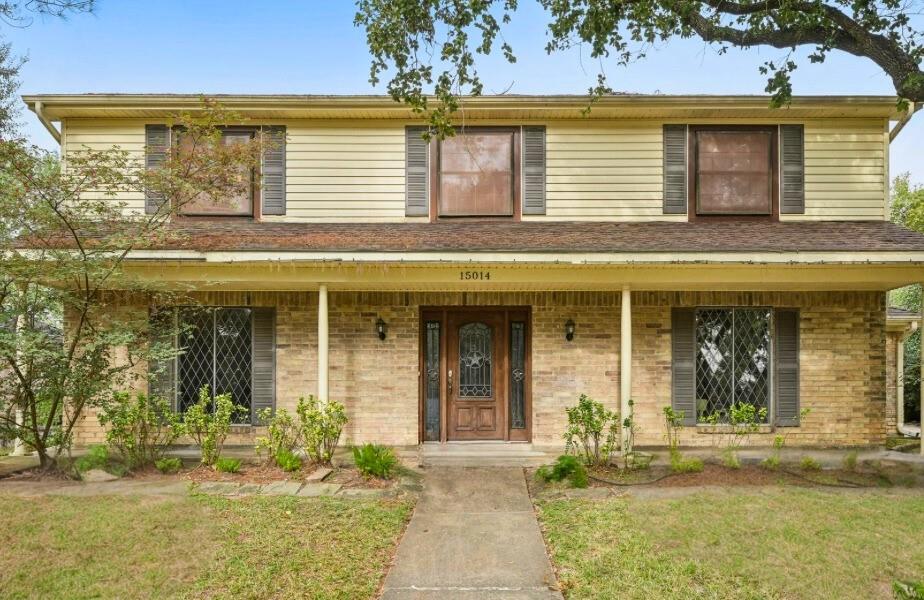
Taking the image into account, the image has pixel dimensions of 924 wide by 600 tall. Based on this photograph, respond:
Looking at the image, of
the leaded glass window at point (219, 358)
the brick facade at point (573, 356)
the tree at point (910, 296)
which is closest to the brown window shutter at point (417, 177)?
the brick facade at point (573, 356)

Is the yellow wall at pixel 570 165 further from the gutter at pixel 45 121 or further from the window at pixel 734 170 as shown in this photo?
the window at pixel 734 170

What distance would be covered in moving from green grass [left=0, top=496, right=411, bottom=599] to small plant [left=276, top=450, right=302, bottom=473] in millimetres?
881

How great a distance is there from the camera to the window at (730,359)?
25.7ft

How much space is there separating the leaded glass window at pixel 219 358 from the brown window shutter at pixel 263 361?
3.1 inches

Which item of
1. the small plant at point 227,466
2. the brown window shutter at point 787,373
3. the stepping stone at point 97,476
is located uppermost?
the brown window shutter at point 787,373

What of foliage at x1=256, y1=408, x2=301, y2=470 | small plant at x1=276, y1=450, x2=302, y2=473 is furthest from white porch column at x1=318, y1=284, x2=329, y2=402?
small plant at x1=276, y1=450, x2=302, y2=473

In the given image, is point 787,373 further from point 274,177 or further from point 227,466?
point 274,177

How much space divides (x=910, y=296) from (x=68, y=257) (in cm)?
2801

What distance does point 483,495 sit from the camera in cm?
595

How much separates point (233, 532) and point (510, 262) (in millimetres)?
4007

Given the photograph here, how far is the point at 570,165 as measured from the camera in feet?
27.3

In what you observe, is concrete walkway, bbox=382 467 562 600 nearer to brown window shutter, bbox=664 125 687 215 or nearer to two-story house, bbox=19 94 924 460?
two-story house, bbox=19 94 924 460

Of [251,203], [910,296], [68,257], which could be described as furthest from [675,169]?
[910,296]

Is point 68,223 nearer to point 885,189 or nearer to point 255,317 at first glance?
point 255,317
